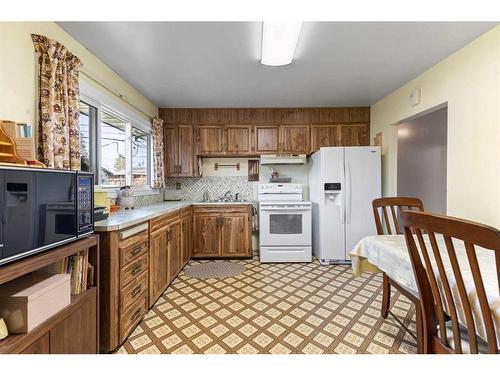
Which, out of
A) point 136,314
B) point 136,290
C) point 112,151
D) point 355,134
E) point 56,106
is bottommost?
point 136,314

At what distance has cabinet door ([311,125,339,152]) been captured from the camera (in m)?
3.96

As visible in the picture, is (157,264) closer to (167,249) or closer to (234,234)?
(167,249)

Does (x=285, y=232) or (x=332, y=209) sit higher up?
(x=332, y=209)

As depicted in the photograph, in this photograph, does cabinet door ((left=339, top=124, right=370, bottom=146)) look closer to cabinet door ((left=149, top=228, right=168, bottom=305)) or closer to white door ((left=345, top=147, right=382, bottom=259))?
white door ((left=345, top=147, right=382, bottom=259))

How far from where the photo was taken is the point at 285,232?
3.61 m

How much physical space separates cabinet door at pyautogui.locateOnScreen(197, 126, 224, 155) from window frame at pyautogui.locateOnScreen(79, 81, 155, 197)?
0.74m

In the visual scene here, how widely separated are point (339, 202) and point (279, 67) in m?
2.00

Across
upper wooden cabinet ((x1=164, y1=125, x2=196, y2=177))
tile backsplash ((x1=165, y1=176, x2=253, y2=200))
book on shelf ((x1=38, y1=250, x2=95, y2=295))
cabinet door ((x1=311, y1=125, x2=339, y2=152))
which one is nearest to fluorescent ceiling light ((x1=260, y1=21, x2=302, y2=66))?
cabinet door ((x1=311, y1=125, x2=339, y2=152))

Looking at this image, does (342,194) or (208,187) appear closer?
(342,194)

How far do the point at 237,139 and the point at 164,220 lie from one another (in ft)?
6.35

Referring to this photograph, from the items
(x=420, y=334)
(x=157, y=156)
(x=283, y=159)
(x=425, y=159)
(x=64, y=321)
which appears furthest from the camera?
(x=425, y=159)

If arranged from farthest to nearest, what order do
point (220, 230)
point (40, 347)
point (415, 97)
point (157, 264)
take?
point (220, 230) → point (415, 97) → point (157, 264) → point (40, 347)

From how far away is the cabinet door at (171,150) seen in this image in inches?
156

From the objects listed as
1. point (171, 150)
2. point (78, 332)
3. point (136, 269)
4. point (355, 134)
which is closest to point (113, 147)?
point (171, 150)
